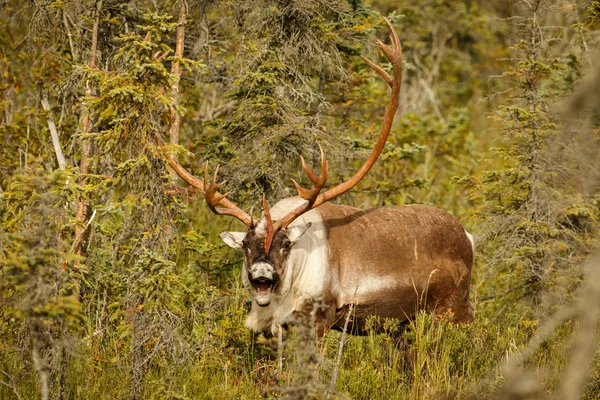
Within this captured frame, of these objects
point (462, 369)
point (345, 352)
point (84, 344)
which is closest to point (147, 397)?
point (84, 344)

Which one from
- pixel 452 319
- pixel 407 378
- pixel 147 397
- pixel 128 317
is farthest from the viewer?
pixel 452 319

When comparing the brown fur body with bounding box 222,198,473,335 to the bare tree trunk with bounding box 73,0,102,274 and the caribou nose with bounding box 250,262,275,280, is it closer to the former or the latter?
the caribou nose with bounding box 250,262,275,280

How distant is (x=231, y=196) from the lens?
8.58 meters

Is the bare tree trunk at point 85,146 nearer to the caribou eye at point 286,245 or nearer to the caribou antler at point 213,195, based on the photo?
the caribou antler at point 213,195

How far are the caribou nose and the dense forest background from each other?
636 millimetres

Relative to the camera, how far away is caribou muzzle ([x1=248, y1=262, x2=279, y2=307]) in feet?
22.3

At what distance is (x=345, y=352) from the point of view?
7602 mm

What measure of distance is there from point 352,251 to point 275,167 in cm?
143

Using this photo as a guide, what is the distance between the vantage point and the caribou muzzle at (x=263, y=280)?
267 inches

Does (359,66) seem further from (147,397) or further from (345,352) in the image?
(147,397)

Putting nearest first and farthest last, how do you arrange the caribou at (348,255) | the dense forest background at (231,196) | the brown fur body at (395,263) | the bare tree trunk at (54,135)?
the dense forest background at (231,196), the caribou at (348,255), the brown fur body at (395,263), the bare tree trunk at (54,135)

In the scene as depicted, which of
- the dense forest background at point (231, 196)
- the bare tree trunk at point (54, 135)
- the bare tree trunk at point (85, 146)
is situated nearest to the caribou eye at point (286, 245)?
the dense forest background at point (231, 196)

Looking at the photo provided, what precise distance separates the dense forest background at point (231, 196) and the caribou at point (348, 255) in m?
0.33

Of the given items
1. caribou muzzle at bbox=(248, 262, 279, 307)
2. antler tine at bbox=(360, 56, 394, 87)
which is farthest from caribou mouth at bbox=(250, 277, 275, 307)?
antler tine at bbox=(360, 56, 394, 87)
